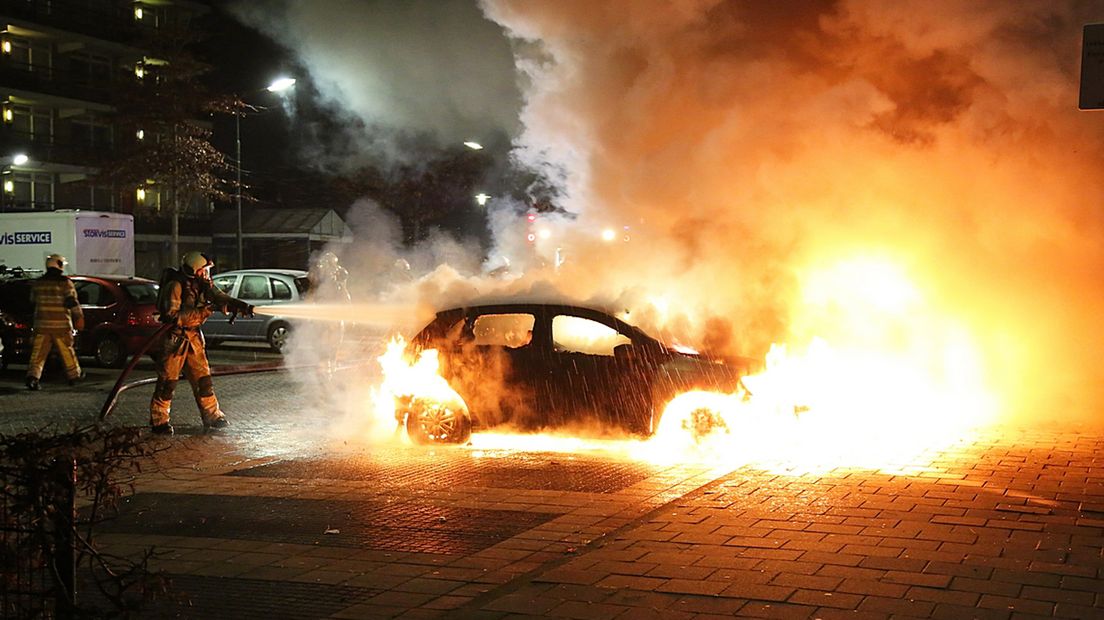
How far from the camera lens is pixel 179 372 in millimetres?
10992

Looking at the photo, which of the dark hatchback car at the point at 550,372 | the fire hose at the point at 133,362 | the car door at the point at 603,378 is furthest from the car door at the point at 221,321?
the car door at the point at 603,378

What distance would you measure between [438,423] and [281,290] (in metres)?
12.3

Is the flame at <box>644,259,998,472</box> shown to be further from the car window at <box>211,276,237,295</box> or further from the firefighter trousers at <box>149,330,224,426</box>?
the car window at <box>211,276,237,295</box>

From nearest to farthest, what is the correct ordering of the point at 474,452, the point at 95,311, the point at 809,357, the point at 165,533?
the point at 165,533, the point at 474,452, the point at 809,357, the point at 95,311

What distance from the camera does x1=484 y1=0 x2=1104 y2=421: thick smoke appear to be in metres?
11.4

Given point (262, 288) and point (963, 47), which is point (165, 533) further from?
point (262, 288)

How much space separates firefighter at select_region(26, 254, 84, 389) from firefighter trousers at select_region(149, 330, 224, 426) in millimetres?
3989

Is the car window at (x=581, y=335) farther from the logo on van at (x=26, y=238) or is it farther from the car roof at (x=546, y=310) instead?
the logo on van at (x=26, y=238)

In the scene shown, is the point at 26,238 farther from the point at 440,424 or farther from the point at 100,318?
the point at 440,424

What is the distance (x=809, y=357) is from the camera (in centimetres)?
1086

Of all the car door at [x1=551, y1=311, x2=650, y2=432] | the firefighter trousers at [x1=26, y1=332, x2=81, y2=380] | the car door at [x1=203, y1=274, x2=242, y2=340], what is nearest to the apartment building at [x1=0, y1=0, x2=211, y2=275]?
the car door at [x1=203, y1=274, x2=242, y2=340]

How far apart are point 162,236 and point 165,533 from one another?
44.5 metres

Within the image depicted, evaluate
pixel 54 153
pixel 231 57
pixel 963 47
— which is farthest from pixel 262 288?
pixel 54 153

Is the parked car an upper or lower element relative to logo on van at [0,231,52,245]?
lower
